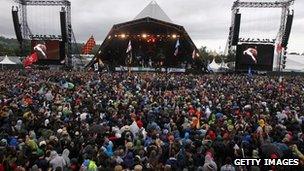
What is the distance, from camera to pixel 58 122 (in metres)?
11.8

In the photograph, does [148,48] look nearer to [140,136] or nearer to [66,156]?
[140,136]

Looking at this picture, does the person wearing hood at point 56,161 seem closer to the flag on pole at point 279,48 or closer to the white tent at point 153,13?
the flag on pole at point 279,48

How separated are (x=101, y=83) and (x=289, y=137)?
15949 millimetres

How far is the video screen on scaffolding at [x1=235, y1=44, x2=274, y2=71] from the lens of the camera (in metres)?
41.5

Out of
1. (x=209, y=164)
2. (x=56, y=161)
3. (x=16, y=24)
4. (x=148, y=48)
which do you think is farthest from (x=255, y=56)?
(x=56, y=161)

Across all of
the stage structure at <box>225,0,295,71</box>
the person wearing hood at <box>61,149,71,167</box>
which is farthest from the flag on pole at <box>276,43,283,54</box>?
the person wearing hood at <box>61,149,71,167</box>

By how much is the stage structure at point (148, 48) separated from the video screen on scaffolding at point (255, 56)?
5165 millimetres

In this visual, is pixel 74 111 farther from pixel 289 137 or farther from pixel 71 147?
pixel 289 137

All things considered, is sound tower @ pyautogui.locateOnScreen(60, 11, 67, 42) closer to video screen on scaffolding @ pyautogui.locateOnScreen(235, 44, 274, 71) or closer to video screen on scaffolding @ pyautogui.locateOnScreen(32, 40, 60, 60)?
video screen on scaffolding @ pyautogui.locateOnScreen(32, 40, 60, 60)

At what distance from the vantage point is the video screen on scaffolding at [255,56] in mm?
41531

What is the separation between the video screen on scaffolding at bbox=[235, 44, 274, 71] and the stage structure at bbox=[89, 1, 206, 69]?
5165 mm

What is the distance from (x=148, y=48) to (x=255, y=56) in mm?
12666

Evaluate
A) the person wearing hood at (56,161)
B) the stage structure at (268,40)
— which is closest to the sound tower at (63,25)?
the stage structure at (268,40)

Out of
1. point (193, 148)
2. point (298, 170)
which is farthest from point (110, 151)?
point (298, 170)
